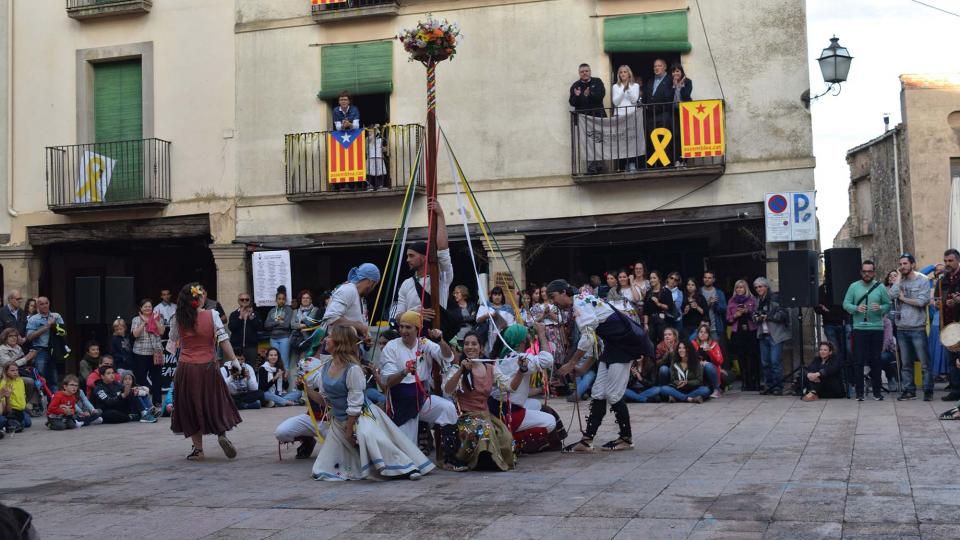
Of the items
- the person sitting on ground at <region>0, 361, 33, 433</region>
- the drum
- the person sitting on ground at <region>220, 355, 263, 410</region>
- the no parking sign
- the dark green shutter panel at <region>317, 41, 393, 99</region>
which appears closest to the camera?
the drum

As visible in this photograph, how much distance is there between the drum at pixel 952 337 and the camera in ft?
45.1

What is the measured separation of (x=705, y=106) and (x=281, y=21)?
8018mm

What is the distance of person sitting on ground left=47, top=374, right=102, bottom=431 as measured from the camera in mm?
15461

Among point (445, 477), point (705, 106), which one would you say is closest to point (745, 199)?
point (705, 106)

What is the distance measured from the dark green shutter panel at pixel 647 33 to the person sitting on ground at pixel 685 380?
5.76 meters

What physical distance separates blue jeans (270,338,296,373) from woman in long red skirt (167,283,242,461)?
7.98 metres

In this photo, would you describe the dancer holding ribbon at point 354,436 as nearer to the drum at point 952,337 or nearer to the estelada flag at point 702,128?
the drum at point 952,337

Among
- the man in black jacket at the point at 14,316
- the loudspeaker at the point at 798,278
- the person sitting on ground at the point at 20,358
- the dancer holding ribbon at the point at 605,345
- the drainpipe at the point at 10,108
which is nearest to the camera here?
the dancer holding ribbon at the point at 605,345

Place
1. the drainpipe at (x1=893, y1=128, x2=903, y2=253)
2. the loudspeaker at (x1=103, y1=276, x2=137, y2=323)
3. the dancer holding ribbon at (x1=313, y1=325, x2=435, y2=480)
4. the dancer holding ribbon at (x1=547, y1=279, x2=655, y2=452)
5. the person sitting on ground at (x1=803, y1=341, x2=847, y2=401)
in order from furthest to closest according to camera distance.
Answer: the drainpipe at (x1=893, y1=128, x2=903, y2=253), the loudspeaker at (x1=103, y1=276, x2=137, y2=323), the person sitting on ground at (x1=803, y1=341, x2=847, y2=401), the dancer holding ribbon at (x1=547, y1=279, x2=655, y2=452), the dancer holding ribbon at (x1=313, y1=325, x2=435, y2=480)

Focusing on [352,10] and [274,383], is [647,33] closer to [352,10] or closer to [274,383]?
[352,10]

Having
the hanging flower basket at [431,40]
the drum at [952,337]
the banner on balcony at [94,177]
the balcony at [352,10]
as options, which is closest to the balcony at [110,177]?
the banner on balcony at [94,177]

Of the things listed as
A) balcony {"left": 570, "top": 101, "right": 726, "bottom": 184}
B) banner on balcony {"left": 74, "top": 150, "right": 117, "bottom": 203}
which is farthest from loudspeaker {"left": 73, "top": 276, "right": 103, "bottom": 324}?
balcony {"left": 570, "top": 101, "right": 726, "bottom": 184}

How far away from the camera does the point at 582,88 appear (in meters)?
19.5

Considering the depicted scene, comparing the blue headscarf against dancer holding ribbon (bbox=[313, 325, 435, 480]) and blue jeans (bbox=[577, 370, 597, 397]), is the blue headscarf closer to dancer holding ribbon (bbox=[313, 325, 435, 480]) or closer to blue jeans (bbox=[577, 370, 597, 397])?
dancer holding ribbon (bbox=[313, 325, 435, 480])
